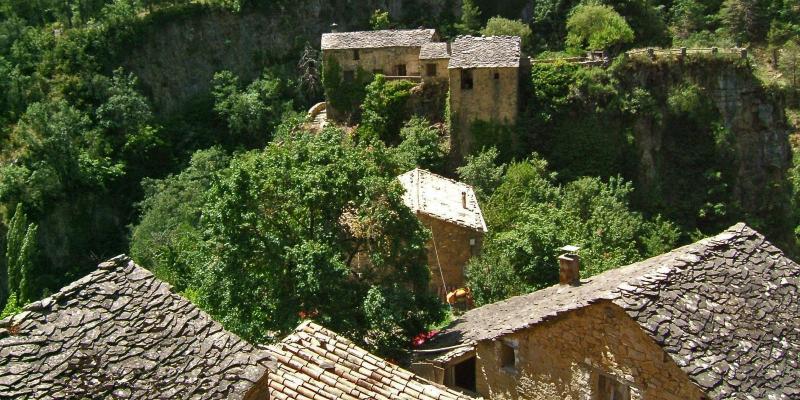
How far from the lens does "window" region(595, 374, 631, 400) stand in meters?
15.4

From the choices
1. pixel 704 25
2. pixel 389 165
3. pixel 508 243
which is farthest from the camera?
pixel 704 25

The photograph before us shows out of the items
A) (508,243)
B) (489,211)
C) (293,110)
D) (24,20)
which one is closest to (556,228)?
(508,243)

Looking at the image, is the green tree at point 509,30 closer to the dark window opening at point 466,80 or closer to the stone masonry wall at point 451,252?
the dark window opening at point 466,80

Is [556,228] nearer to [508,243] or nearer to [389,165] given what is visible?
[508,243]

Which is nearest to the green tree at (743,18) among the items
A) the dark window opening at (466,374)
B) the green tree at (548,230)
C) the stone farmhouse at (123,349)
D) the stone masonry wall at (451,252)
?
the green tree at (548,230)

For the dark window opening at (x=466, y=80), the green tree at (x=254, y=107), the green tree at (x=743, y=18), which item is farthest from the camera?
the green tree at (x=743, y=18)

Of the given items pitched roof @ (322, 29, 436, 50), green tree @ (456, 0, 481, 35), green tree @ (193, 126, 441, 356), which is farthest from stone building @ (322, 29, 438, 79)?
green tree @ (193, 126, 441, 356)

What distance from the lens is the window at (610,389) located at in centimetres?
1541

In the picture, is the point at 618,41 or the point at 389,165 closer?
the point at 389,165

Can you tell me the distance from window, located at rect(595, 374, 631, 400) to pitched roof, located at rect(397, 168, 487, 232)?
1290 cm

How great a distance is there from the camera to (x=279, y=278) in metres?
19.9

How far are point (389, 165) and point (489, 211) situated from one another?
32.1 feet

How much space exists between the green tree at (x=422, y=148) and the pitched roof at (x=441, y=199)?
4757mm

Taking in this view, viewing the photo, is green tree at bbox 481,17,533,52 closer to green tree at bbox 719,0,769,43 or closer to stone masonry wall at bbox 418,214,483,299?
green tree at bbox 719,0,769,43
